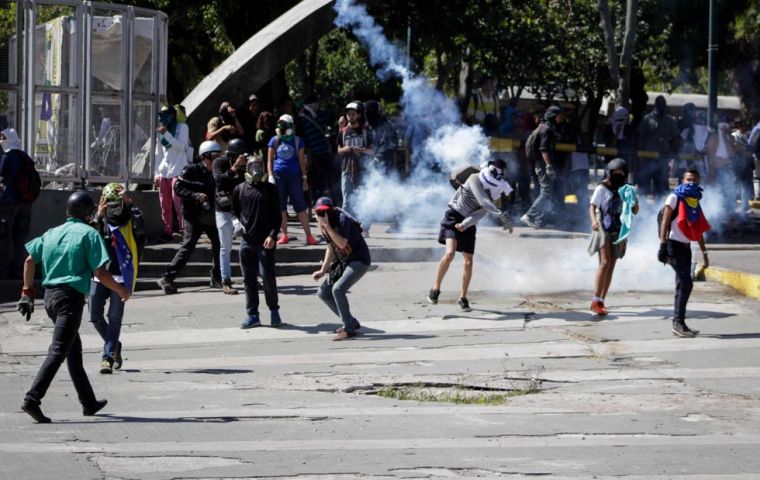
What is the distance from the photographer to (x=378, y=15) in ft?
84.0

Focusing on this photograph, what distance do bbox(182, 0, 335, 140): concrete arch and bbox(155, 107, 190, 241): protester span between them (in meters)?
2.65

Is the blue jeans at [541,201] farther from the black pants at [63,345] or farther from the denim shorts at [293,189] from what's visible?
the black pants at [63,345]

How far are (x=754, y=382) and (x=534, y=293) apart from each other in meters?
4.85

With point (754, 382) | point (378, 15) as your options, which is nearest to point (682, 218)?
point (754, 382)

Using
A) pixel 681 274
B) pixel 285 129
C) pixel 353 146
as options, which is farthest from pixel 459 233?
pixel 353 146

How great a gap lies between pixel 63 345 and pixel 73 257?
2.00 feet

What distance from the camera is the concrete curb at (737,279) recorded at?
1488 cm

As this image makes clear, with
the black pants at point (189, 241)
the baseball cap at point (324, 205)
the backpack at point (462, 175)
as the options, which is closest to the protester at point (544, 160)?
the backpack at point (462, 175)

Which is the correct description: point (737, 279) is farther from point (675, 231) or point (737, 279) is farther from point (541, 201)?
point (541, 201)

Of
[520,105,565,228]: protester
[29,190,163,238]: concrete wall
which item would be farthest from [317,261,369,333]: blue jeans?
[520,105,565,228]: protester

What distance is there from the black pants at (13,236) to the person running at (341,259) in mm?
4465

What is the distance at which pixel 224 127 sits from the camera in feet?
58.6

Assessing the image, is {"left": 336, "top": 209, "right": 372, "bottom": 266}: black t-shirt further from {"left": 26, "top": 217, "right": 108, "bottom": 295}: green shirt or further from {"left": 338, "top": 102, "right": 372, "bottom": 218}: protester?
{"left": 338, "top": 102, "right": 372, "bottom": 218}: protester

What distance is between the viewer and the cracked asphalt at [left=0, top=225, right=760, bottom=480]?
7820mm
